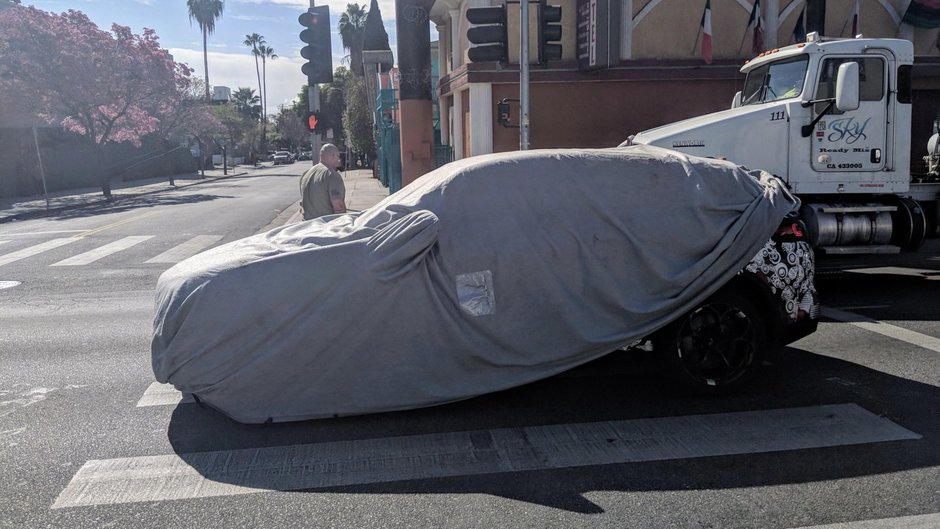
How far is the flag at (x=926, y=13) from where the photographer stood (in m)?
16.8

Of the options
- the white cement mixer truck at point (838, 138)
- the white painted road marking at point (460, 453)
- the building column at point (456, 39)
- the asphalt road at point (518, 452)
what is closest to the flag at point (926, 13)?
the white cement mixer truck at point (838, 138)

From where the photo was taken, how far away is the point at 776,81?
983 centimetres

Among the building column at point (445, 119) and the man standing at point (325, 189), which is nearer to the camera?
the man standing at point (325, 189)

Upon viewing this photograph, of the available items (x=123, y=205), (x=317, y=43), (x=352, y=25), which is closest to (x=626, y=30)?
(x=317, y=43)

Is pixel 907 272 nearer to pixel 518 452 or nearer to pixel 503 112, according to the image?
pixel 503 112

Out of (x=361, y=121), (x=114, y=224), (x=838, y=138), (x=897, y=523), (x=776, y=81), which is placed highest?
(x=361, y=121)

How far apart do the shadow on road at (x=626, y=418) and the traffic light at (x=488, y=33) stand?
697 cm

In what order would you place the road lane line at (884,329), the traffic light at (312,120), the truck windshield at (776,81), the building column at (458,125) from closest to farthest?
the road lane line at (884,329) → the truck windshield at (776,81) → the traffic light at (312,120) → the building column at (458,125)

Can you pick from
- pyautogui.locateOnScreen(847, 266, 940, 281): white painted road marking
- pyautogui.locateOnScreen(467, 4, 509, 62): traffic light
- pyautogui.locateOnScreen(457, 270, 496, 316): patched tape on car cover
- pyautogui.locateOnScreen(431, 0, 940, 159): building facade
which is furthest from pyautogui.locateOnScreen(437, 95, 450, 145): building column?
pyautogui.locateOnScreen(457, 270, 496, 316): patched tape on car cover

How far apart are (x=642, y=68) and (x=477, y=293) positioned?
14.0m

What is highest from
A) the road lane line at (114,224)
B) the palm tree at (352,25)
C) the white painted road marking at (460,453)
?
the palm tree at (352,25)

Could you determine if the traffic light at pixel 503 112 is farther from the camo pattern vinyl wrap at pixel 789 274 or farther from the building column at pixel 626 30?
the camo pattern vinyl wrap at pixel 789 274

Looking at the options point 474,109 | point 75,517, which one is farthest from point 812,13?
point 75,517

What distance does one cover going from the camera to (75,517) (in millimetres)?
3750
